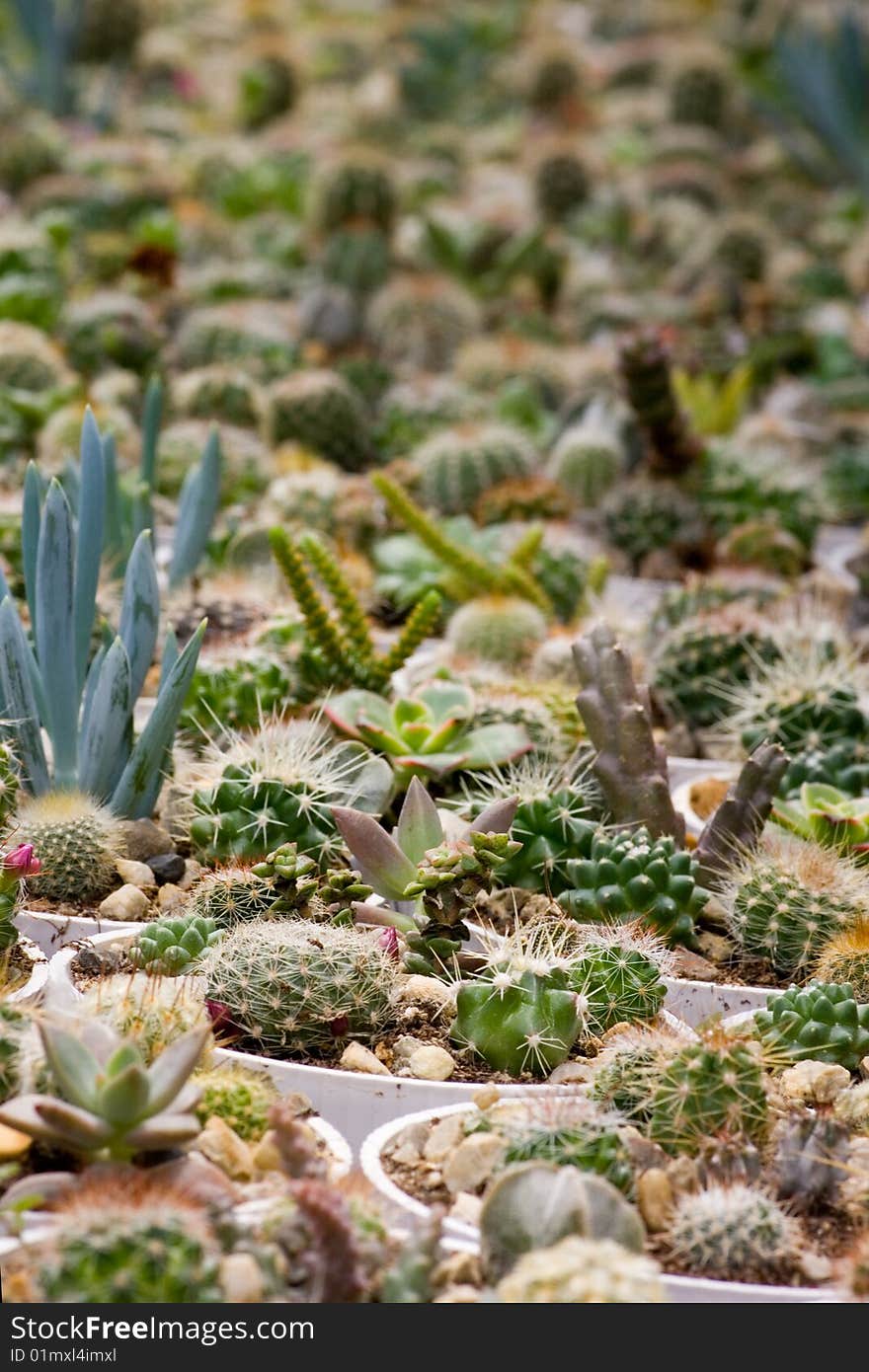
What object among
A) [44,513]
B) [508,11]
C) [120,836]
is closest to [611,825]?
[120,836]

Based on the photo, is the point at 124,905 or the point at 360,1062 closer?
the point at 360,1062

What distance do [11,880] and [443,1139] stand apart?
39.2 inches

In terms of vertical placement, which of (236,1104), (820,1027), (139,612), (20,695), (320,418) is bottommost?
(320,418)

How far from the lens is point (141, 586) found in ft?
12.6

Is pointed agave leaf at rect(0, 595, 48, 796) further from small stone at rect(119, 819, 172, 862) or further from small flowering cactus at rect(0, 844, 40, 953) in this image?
small flowering cactus at rect(0, 844, 40, 953)

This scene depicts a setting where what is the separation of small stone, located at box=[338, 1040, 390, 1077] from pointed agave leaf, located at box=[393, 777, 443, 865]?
1.84 feet

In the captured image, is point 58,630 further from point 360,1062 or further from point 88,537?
point 360,1062

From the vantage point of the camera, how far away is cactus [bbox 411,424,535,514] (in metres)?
6.74

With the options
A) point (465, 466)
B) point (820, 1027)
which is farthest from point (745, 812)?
point (465, 466)

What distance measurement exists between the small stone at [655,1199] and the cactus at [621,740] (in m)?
1.26

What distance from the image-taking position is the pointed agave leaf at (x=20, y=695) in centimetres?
374

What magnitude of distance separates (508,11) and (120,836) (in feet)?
53.1

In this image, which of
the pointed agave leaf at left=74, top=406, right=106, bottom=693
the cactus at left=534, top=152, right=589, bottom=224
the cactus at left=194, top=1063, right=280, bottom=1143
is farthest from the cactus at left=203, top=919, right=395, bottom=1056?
the cactus at left=534, top=152, right=589, bottom=224

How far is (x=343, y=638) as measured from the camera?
4.48 metres
